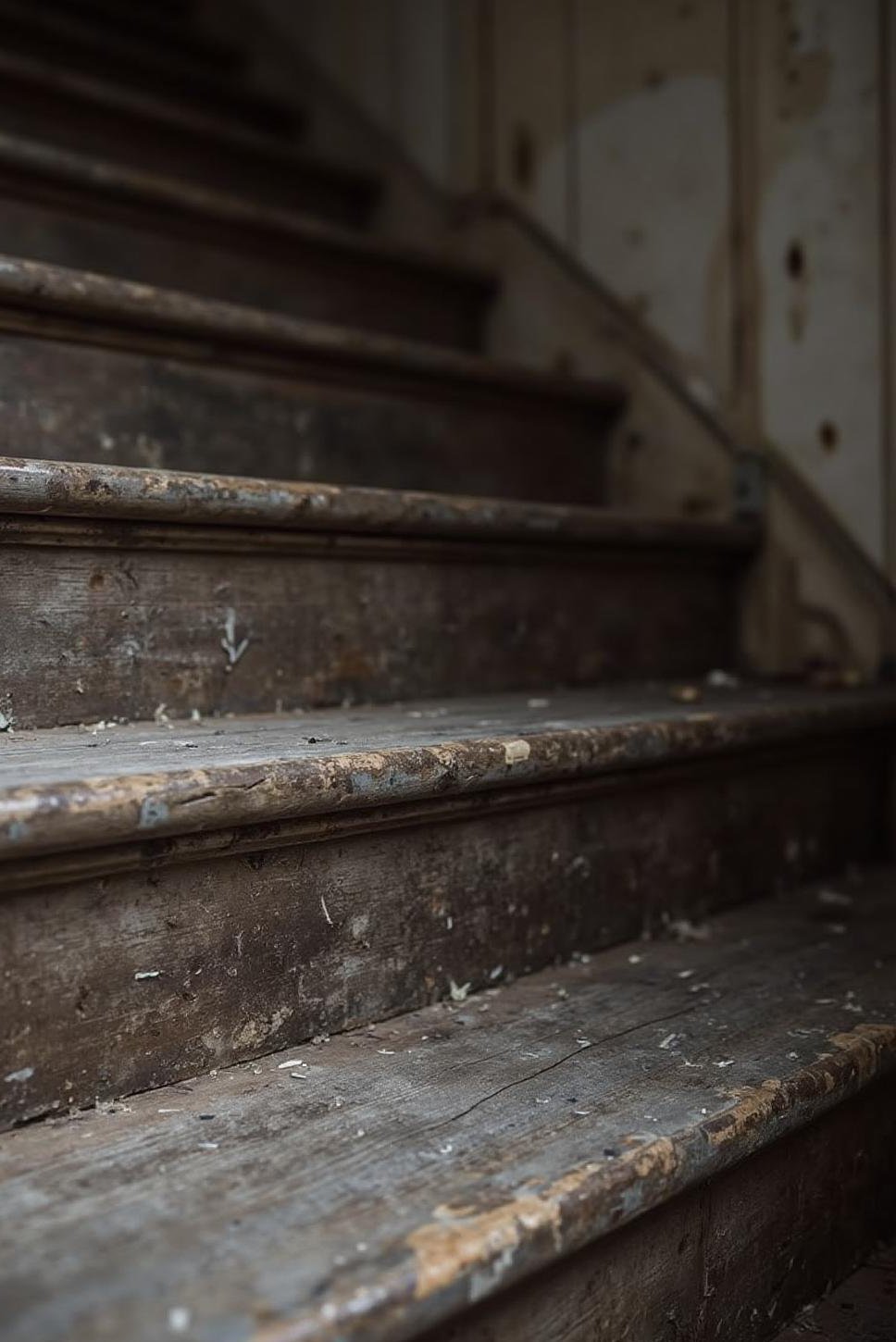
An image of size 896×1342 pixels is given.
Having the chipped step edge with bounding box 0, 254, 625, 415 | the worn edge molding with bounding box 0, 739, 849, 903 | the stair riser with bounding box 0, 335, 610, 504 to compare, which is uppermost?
the chipped step edge with bounding box 0, 254, 625, 415

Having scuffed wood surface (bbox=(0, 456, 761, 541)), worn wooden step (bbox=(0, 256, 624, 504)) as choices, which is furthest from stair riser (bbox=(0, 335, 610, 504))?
scuffed wood surface (bbox=(0, 456, 761, 541))

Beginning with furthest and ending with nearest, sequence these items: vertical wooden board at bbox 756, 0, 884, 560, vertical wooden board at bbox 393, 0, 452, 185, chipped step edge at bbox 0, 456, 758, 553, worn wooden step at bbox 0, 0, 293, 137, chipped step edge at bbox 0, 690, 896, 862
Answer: vertical wooden board at bbox 393, 0, 452, 185 < worn wooden step at bbox 0, 0, 293, 137 < vertical wooden board at bbox 756, 0, 884, 560 < chipped step edge at bbox 0, 456, 758, 553 < chipped step edge at bbox 0, 690, 896, 862

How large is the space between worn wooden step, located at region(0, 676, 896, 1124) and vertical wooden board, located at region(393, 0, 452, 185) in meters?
1.34

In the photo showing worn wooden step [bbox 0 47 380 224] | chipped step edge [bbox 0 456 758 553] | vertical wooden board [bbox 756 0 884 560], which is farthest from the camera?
worn wooden step [bbox 0 47 380 224]

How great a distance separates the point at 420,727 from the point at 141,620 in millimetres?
238

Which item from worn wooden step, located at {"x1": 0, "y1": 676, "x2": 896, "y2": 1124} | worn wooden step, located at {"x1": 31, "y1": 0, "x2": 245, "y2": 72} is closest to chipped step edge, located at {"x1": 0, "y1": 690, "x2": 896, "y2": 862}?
worn wooden step, located at {"x1": 0, "y1": 676, "x2": 896, "y2": 1124}

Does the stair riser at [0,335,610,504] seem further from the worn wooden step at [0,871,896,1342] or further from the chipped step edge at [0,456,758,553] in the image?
the worn wooden step at [0,871,896,1342]

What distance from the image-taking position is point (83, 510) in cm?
91

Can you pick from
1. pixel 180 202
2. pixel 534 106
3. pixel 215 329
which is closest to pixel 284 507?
pixel 215 329

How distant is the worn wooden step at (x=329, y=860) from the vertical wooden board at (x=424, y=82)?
1335 millimetres

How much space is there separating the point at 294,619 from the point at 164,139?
1130 mm

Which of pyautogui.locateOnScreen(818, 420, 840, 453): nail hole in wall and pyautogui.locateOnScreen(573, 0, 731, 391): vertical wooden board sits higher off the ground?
pyautogui.locateOnScreen(573, 0, 731, 391): vertical wooden board

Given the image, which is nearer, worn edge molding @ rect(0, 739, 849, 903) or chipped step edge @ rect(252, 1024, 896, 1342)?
chipped step edge @ rect(252, 1024, 896, 1342)

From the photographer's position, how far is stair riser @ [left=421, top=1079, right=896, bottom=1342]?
2.23 ft
